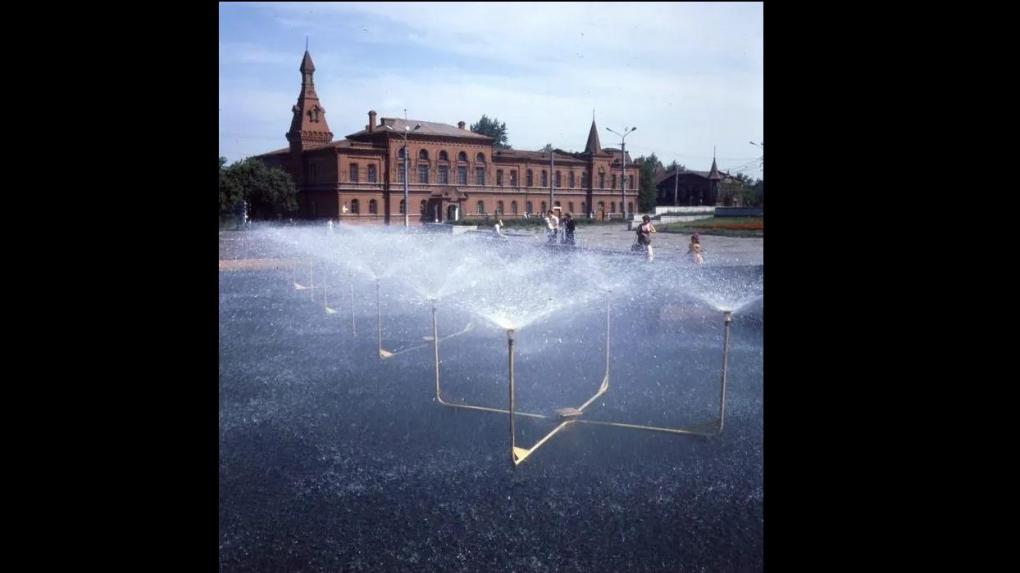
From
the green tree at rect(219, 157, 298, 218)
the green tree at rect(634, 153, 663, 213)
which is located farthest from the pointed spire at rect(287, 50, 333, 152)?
the green tree at rect(634, 153, 663, 213)

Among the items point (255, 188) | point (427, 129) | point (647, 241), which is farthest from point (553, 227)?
point (427, 129)

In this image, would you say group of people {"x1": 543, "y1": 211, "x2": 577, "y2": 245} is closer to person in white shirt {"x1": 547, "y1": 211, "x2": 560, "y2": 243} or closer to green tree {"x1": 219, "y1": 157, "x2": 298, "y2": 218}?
person in white shirt {"x1": 547, "y1": 211, "x2": 560, "y2": 243}

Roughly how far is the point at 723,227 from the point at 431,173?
23.5 m

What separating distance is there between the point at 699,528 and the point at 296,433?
5.23 meters

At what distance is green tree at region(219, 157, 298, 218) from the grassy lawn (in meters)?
20.0

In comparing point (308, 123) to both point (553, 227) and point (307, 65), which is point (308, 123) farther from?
point (553, 227)

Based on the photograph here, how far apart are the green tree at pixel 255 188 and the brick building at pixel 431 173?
163 inches

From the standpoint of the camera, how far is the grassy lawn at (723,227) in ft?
104
